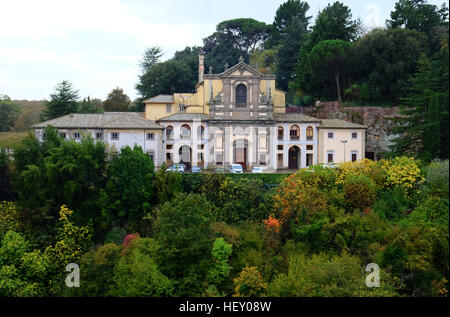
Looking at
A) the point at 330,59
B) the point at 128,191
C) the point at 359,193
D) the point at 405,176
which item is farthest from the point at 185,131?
the point at 405,176

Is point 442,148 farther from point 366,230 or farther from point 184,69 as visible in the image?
point 184,69

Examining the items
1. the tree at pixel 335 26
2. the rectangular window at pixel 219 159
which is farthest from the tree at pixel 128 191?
the tree at pixel 335 26

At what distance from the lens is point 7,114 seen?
5416 centimetres

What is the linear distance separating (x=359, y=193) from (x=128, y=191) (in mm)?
15233

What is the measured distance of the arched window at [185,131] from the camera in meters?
41.2

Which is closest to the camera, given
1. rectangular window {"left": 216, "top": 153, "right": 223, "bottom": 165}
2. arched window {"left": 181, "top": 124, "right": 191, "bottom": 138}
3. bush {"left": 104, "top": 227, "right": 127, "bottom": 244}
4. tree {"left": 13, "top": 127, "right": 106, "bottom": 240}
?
bush {"left": 104, "top": 227, "right": 127, "bottom": 244}

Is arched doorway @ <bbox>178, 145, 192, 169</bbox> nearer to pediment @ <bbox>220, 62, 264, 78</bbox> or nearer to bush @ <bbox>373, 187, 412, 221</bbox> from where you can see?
pediment @ <bbox>220, 62, 264, 78</bbox>

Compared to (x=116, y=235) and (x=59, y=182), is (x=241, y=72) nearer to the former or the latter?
(x=59, y=182)

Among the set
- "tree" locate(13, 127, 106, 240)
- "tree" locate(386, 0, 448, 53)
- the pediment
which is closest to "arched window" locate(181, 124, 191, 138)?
the pediment

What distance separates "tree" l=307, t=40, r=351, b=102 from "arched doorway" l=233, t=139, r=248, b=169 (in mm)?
13895

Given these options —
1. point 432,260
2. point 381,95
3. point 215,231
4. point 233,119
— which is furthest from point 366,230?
point 381,95

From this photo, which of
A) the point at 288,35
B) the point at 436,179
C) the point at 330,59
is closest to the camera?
the point at 436,179

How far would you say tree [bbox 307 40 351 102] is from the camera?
48.3 meters

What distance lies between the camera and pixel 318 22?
53.8m
